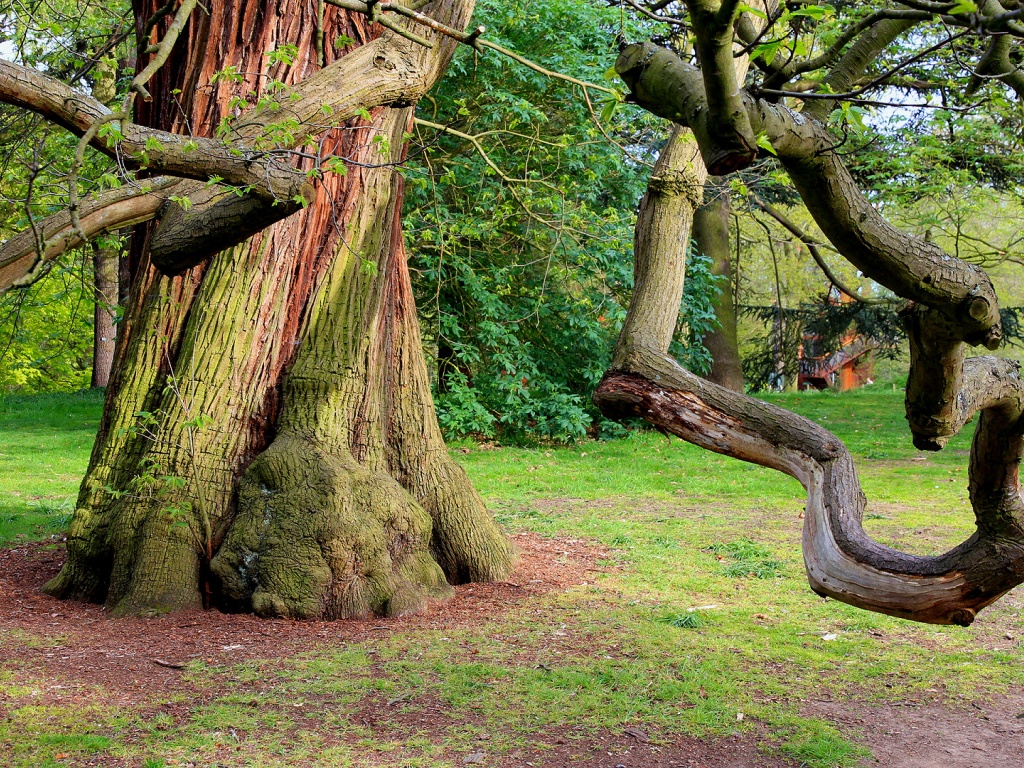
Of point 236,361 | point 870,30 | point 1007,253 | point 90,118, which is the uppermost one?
point 1007,253

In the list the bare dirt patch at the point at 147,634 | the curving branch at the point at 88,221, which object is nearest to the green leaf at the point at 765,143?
the curving branch at the point at 88,221

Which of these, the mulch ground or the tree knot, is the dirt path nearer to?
the mulch ground

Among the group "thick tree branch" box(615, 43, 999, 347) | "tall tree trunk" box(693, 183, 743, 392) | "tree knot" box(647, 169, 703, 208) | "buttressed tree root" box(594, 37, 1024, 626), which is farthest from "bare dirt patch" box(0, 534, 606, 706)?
"tall tree trunk" box(693, 183, 743, 392)

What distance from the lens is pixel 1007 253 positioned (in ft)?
58.7

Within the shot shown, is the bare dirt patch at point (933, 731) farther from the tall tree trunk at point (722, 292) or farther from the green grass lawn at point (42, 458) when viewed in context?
the tall tree trunk at point (722, 292)

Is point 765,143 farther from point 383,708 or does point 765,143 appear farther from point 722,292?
point 722,292

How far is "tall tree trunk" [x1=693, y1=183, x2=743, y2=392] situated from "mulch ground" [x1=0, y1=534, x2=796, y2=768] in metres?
12.7

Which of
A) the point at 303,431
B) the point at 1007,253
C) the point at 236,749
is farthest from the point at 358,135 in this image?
the point at 1007,253

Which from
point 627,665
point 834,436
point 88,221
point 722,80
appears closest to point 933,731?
point 627,665

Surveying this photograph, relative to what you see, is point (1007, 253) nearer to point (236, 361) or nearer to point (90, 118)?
point (236, 361)

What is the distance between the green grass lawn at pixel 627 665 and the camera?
4.38 m

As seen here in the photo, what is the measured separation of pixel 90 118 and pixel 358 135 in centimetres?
328

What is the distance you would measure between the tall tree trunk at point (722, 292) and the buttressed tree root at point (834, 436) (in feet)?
51.2

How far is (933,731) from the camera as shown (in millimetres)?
4688
